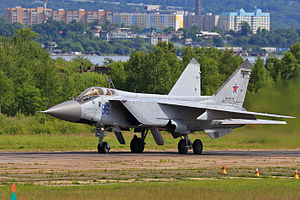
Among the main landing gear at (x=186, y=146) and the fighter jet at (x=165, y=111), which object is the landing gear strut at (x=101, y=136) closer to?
the fighter jet at (x=165, y=111)

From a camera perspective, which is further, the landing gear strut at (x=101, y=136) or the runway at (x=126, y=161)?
the landing gear strut at (x=101, y=136)

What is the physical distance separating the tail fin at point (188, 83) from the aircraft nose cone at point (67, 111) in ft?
22.5

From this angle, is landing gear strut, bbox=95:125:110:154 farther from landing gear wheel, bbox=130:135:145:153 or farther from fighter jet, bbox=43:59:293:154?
landing gear wheel, bbox=130:135:145:153

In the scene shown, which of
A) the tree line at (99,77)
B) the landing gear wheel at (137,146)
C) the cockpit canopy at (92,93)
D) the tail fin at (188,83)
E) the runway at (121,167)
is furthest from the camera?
the tree line at (99,77)

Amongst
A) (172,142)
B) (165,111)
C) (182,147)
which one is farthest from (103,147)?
(172,142)

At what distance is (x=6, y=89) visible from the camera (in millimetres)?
56188

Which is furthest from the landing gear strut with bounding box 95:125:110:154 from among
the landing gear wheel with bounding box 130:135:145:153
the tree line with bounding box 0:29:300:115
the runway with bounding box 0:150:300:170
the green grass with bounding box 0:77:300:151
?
the tree line with bounding box 0:29:300:115

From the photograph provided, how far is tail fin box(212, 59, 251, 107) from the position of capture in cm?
3089

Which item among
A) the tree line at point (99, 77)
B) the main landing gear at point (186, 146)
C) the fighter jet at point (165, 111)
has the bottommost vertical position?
the tree line at point (99, 77)

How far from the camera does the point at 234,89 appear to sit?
31.2 m

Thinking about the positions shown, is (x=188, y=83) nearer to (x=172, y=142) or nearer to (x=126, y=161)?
(x=172, y=142)

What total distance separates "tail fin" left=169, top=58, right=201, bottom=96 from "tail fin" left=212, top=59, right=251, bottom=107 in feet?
4.96

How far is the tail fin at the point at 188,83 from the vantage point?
31.7 meters

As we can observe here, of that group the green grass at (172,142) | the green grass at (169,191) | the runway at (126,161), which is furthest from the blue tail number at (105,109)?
the green grass at (169,191)
